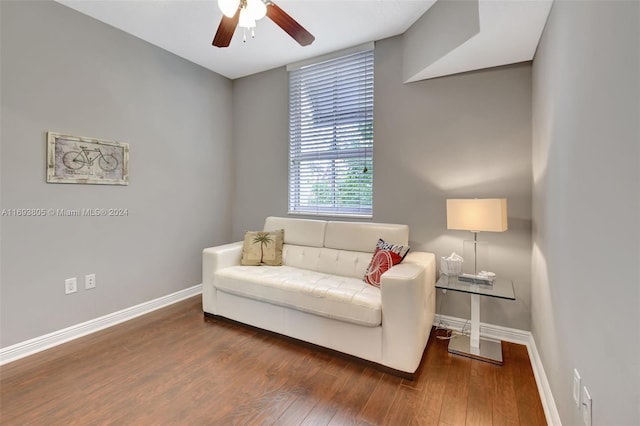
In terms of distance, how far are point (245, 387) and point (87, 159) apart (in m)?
2.30

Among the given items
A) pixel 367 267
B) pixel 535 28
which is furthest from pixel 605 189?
pixel 367 267

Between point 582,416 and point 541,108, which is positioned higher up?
point 541,108

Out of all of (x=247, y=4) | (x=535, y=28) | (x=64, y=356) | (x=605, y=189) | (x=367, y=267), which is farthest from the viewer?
(x=367, y=267)

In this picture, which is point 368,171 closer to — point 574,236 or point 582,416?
point 574,236

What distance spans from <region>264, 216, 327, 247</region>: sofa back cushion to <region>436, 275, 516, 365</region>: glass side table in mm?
1220

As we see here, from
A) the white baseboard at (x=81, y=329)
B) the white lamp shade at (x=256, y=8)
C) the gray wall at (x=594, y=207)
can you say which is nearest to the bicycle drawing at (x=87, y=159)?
the white baseboard at (x=81, y=329)

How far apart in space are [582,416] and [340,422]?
3.44 feet

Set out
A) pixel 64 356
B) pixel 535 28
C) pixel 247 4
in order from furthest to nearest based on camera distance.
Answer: pixel 64 356 < pixel 535 28 < pixel 247 4

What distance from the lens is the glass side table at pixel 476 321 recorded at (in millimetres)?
2108

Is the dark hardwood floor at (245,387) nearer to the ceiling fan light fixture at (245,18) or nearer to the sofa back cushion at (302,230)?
the sofa back cushion at (302,230)

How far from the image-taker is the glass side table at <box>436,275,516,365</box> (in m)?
2.11

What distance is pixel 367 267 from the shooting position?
2605 mm

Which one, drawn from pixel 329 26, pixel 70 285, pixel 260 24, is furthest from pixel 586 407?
pixel 70 285

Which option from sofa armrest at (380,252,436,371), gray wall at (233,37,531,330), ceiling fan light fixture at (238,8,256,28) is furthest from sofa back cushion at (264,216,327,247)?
ceiling fan light fixture at (238,8,256,28)
